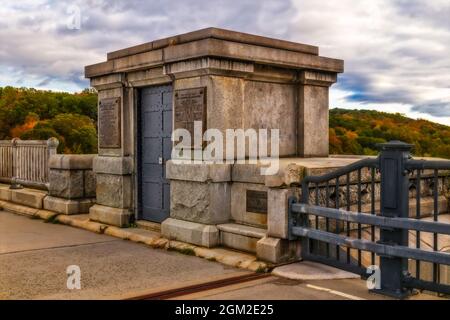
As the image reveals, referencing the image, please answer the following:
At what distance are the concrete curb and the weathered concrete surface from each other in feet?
0.42

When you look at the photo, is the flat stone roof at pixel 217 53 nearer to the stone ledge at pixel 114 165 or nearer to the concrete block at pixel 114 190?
the stone ledge at pixel 114 165

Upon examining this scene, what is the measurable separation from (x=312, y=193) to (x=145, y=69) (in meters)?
3.59

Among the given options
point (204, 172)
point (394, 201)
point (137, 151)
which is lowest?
point (394, 201)

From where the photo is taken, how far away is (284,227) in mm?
5750

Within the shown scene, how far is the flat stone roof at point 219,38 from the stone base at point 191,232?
8.66 ft

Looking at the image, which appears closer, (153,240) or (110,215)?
(153,240)

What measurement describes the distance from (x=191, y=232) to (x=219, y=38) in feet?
8.95

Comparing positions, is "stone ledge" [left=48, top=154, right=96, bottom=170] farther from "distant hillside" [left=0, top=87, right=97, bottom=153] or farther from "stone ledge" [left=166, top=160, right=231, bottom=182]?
"distant hillside" [left=0, top=87, right=97, bottom=153]

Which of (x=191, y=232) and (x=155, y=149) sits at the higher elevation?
(x=155, y=149)

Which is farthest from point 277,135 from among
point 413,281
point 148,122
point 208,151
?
point 413,281

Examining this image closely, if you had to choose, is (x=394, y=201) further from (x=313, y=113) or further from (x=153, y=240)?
(x=313, y=113)

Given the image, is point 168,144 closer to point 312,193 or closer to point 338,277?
point 312,193

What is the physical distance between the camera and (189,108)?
23.1ft

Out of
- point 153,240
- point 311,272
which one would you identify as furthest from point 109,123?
point 311,272
